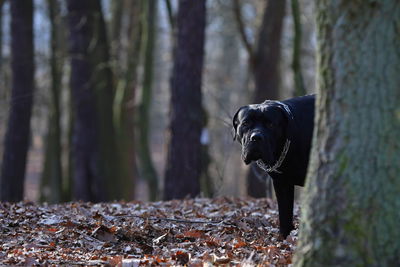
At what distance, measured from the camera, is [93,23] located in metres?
15.5

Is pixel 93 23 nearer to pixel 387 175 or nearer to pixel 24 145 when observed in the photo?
pixel 24 145

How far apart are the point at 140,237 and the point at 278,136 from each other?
5.84 feet

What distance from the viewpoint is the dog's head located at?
5.81 metres

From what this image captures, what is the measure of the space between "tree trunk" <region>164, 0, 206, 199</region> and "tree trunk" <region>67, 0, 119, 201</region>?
353 cm

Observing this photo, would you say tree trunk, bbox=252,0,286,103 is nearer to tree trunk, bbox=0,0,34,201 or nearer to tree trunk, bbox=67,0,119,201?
tree trunk, bbox=67,0,119,201

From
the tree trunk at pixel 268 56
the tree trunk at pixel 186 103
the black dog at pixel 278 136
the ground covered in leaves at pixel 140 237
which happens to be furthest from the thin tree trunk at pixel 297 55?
the black dog at pixel 278 136

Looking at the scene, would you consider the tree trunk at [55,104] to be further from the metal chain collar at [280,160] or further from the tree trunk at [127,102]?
the metal chain collar at [280,160]

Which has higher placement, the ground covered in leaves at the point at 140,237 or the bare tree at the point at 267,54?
the bare tree at the point at 267,54

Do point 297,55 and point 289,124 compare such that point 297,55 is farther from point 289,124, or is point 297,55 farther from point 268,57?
point 289,124

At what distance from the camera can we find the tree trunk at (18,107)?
46.1 ft

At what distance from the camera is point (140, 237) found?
6.41 metres

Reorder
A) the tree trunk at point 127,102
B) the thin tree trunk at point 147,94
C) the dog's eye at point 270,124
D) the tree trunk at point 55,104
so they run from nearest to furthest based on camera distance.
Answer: the dog's eye at point 270,124 < the thin tree trunk at point 147,94 < the tree trunk at point 55,104 < the tree trunk at point 127,102

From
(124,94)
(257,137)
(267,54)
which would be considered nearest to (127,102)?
(124,94)

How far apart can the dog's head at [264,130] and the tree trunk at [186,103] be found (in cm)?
607
